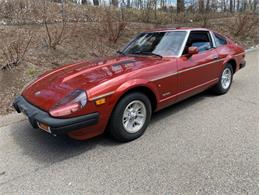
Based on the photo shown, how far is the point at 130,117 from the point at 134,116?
0.25 ft

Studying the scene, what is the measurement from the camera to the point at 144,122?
363 cm

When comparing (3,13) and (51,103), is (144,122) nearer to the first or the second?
(51,103)

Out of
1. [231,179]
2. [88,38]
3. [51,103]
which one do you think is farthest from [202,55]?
[88,38]

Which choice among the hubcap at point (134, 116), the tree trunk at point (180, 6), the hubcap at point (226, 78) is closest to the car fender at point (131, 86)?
the hubcap at point (134, 116)

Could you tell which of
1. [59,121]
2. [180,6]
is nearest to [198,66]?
[59,121]

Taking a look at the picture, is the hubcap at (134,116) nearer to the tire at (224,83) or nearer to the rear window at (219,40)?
the tire at (224,83)

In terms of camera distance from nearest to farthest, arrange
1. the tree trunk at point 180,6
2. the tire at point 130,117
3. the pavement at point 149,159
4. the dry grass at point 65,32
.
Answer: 1. the pavement at point 149,159
2. the tire at point 130,117
3. the dry grass at point 65,32
4. the tree trunk at point 180,6

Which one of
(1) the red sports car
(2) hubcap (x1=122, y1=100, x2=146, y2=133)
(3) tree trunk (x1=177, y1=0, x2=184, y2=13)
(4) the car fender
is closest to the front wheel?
(1) the red sports car

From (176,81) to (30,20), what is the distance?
833cm

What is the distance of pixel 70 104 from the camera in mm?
2910

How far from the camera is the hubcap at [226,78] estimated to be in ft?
17.1

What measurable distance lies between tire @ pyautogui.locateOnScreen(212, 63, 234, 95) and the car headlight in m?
3.12

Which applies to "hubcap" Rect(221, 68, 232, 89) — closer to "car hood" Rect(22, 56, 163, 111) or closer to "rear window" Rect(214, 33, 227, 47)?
"rear window" Rect(214, 33, 227, 47)

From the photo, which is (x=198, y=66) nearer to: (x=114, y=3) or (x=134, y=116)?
(x=134, y=116)
